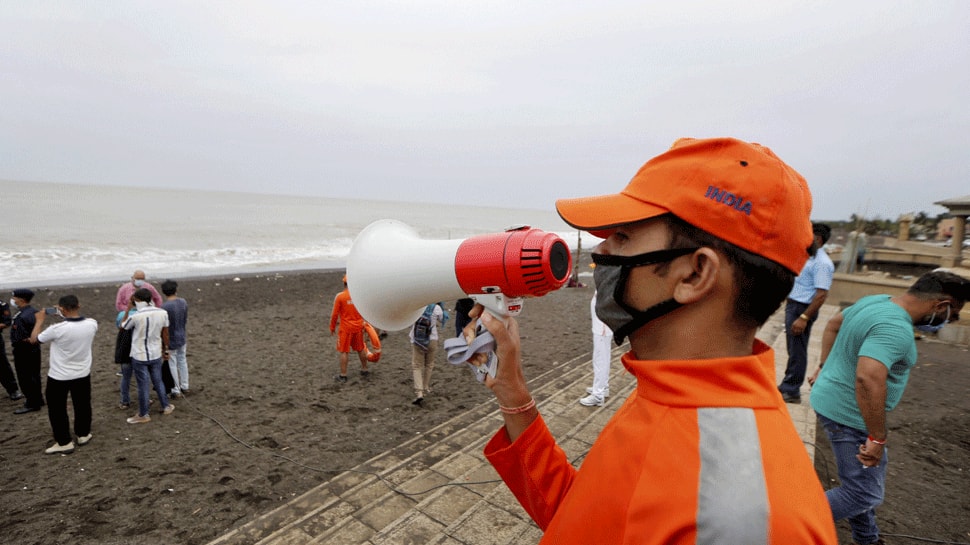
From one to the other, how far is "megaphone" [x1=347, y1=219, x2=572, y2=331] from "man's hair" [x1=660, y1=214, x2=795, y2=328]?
22.9 inches

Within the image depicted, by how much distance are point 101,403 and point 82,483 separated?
2400mm

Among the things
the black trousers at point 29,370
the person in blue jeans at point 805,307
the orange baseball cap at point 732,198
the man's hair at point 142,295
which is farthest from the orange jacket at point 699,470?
the black trousers at point 29,370

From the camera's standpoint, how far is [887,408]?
9.37 feet

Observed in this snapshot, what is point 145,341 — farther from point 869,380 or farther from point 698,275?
point 869,380

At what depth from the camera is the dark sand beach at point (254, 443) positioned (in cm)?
410

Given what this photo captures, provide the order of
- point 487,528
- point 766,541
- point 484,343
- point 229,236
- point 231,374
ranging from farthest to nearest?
point 229,236, point 231,374, point 487,528, point 484,343, point 766,541

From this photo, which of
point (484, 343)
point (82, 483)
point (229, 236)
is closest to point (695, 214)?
point (484, 343)

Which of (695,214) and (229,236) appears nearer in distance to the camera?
(695,214)

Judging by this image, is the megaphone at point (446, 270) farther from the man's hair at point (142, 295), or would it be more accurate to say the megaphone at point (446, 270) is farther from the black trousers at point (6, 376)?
the black trousers at point (6, 376)

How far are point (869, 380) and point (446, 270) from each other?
254 cm

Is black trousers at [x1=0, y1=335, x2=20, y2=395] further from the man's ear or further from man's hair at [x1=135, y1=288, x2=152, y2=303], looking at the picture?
the man's ear

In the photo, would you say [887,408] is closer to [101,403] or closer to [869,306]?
[869,306]

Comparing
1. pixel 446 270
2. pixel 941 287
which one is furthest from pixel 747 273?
pixel 941 287

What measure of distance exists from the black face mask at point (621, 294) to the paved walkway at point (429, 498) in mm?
2794
